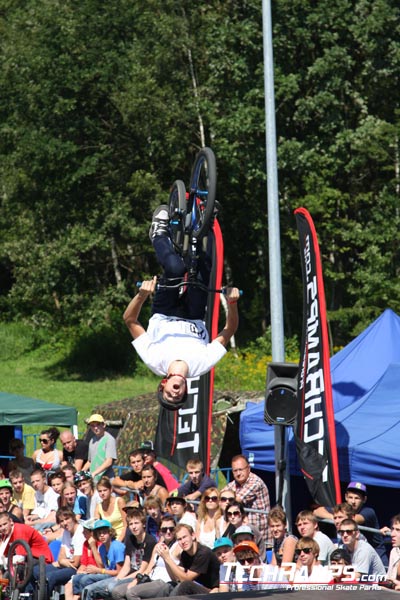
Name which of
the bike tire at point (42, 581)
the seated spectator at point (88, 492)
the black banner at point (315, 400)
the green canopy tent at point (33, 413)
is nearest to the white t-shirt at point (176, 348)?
the black banner at point (315, 400)

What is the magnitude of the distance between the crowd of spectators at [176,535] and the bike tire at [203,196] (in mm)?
2700

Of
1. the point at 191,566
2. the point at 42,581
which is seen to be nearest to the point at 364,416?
the point at 191,566

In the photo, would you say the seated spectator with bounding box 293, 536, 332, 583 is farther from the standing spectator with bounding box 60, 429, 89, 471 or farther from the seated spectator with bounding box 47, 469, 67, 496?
the standing spectator with bounding box 60, 429, 89, 471

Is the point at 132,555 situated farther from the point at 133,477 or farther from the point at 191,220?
the point at 191,220

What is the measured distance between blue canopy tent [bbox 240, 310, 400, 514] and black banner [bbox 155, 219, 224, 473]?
2.00ft

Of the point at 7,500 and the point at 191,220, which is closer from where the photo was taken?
the point at 191,220

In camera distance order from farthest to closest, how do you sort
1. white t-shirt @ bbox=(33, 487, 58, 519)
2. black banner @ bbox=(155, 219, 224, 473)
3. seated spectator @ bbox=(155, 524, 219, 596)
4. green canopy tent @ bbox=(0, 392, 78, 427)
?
green canopy tent @ bbox=(0, 392, 78, 427), black banner @ bbox=(155, 219, 224, 473), white t-shirt @ bbox=(33, 487, 58, 519), seated spectator @ bbox=(155, 524, 219, 596)

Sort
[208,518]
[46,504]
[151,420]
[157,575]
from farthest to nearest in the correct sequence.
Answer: [151,420] < [46,504] < [208,518] < [157,575]

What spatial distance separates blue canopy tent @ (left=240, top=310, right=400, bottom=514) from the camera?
11.1 meters

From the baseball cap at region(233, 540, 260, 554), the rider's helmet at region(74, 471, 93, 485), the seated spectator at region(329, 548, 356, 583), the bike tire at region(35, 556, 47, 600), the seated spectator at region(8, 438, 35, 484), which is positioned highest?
the seated spectator at region(8, 438, 35, 484)

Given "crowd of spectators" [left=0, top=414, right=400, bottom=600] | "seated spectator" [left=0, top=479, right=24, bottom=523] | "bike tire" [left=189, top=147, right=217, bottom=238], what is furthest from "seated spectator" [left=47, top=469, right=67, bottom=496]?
"bike tire" [left=189, top=147, right=217, bottom=238]

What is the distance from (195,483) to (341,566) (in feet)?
9.95

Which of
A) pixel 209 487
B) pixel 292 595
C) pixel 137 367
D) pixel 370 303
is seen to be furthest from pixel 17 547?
pixel 137 367

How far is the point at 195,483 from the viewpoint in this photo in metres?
11.9
